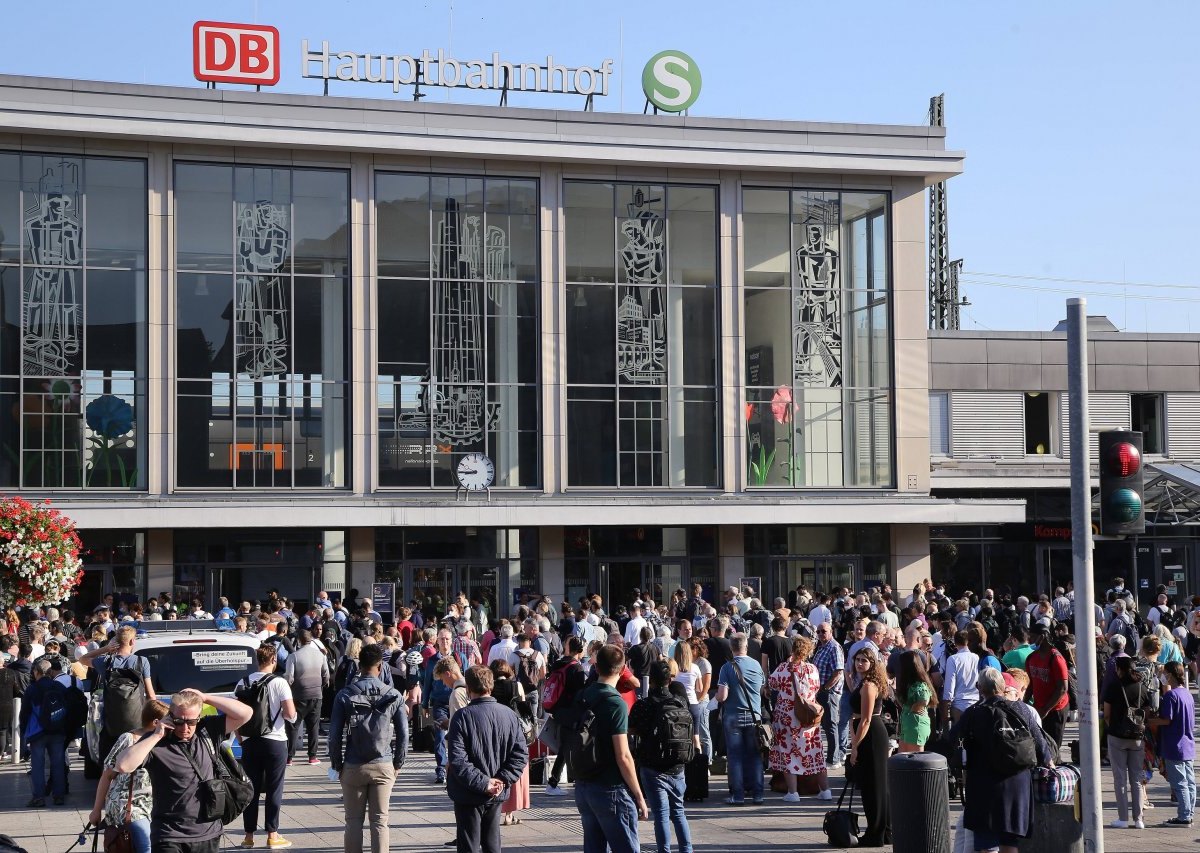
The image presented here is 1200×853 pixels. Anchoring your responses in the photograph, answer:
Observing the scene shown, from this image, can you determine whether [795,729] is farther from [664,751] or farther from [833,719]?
[664,751]

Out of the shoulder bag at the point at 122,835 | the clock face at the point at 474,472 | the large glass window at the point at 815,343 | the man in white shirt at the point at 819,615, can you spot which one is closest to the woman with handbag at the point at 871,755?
the shoulder bag at the point at 122,835

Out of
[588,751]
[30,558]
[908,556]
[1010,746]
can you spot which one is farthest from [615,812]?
[908,556]

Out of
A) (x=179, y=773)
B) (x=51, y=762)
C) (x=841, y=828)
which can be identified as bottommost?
(x=51, y=762)

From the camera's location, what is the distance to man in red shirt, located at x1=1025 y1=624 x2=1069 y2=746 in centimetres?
1550

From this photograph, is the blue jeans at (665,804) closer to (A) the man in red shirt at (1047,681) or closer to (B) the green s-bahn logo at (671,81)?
(A) the man in red shirt at (1047,681)

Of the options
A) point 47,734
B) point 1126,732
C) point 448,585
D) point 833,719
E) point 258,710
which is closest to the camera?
point 258,710

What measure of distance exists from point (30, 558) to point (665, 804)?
15.5m

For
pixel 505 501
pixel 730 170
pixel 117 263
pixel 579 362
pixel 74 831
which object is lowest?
pixel 74 831

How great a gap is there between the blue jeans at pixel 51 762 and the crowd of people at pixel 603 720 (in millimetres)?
25

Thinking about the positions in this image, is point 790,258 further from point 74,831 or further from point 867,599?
point 74,831

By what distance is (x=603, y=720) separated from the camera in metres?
10.2

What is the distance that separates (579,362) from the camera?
36.4 m

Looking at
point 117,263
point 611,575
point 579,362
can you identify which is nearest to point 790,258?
point 579,362

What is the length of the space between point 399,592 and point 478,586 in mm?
1944
